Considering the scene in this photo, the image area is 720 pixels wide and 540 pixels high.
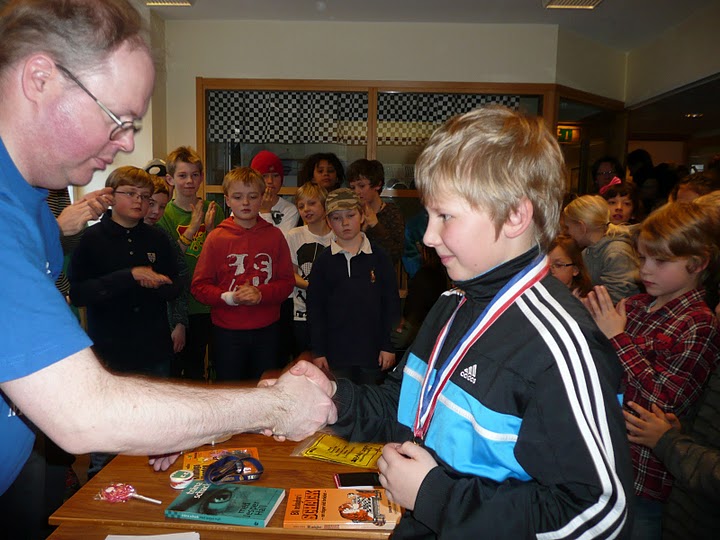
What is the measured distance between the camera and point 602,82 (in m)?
6.73

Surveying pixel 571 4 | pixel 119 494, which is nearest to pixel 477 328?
pixel 119 494

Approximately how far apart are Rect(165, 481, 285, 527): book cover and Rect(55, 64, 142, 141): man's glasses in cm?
97

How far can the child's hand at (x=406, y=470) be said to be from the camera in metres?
1.10

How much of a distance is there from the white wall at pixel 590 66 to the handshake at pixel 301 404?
5710 mm

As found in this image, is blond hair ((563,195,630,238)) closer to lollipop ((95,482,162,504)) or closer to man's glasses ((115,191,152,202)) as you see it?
man's glasses ((115,191,152,202))

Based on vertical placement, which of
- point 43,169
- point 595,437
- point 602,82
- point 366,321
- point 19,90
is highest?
point 602,82

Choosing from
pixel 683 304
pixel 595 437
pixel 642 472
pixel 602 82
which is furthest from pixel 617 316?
pixel 602 82

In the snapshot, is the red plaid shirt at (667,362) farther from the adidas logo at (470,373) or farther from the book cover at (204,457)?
the book cover at (204,457)

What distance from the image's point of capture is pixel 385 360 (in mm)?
3475

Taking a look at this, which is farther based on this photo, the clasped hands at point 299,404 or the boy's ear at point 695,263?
the boy's ear at point 695,263

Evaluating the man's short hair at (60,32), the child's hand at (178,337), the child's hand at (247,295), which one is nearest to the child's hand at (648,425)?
the man's short hair at (60,32)

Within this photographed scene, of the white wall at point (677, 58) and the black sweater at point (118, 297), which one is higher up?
the white wall at point (677, 58)

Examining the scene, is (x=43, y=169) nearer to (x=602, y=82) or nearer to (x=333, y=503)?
(x=333, y=503)

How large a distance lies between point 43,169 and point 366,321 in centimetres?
244
